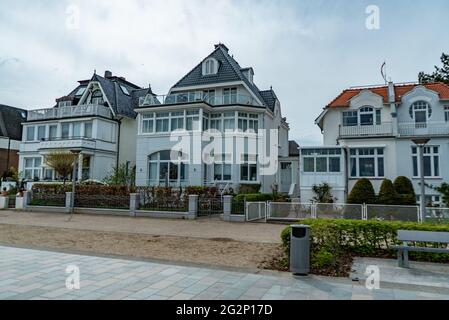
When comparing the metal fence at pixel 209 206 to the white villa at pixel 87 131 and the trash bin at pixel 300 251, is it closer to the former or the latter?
the trash bin at pixel 300 251

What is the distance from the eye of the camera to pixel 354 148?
72.7ft

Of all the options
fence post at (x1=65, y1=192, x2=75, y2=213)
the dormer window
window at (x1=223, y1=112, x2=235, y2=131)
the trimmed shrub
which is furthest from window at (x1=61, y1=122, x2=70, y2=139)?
the trimmed shrub

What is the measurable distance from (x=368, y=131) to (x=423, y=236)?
53.3 feet

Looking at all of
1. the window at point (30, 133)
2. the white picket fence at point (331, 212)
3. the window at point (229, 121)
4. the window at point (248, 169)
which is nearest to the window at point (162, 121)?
the window at point (229, 121)

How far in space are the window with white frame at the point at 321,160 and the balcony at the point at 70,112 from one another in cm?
1818

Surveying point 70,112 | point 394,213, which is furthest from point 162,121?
point 394,213

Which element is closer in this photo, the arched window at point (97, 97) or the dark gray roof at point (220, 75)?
the dark gray roof at point (220, 75)

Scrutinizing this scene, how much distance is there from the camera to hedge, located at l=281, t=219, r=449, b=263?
759 cm

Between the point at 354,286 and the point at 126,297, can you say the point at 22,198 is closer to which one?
the point at 126,297

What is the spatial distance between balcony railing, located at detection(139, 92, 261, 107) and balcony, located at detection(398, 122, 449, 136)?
Result: 10.2 meters

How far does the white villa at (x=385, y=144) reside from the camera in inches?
822
